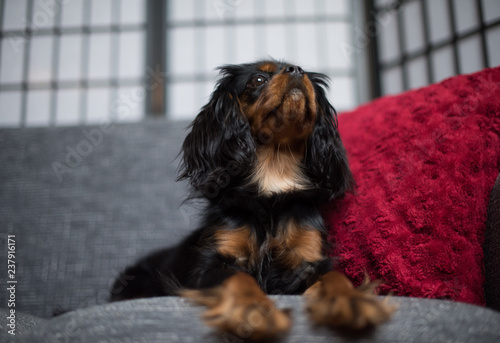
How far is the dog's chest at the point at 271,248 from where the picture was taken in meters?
1.31

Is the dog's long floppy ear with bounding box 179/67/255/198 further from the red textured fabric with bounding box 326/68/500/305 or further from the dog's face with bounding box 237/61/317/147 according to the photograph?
the red textured fabric with bounding box 326/68/500/305

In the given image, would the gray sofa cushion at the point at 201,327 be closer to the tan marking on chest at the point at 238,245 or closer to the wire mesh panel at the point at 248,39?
the tan marking on chest at the point at 238,245

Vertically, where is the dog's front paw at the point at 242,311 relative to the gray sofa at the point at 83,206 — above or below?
below

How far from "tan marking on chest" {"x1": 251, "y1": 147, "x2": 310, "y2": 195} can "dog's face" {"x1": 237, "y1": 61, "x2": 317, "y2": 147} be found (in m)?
0.05

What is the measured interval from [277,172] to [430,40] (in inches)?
118

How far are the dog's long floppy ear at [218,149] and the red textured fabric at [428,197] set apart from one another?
14.4 inches

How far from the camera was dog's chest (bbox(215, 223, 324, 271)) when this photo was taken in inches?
51.7

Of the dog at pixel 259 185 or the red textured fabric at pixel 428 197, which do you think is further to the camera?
the dog at pixel 259 185

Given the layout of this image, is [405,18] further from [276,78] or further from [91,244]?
[91,244]

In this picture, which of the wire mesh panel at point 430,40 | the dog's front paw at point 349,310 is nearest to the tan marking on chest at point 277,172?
the dog's front paw at point 349,310

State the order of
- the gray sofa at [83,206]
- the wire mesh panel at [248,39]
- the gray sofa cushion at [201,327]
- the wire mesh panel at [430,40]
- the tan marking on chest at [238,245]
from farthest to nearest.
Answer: the wire mesh panel at [248,39], the wire mesh panel at [430,40], the gray sofa at [83,206], the tan marking on chest at [238,245], the gray sofa cushion at [201,327]

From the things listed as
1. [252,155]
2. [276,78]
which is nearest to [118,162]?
[252,155]

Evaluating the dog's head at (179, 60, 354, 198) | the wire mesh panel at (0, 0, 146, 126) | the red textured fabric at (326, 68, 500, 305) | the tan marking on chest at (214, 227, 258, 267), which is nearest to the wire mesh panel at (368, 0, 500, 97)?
the red textured fabric at (326, 68, 500, 305)

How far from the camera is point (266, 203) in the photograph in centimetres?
142
